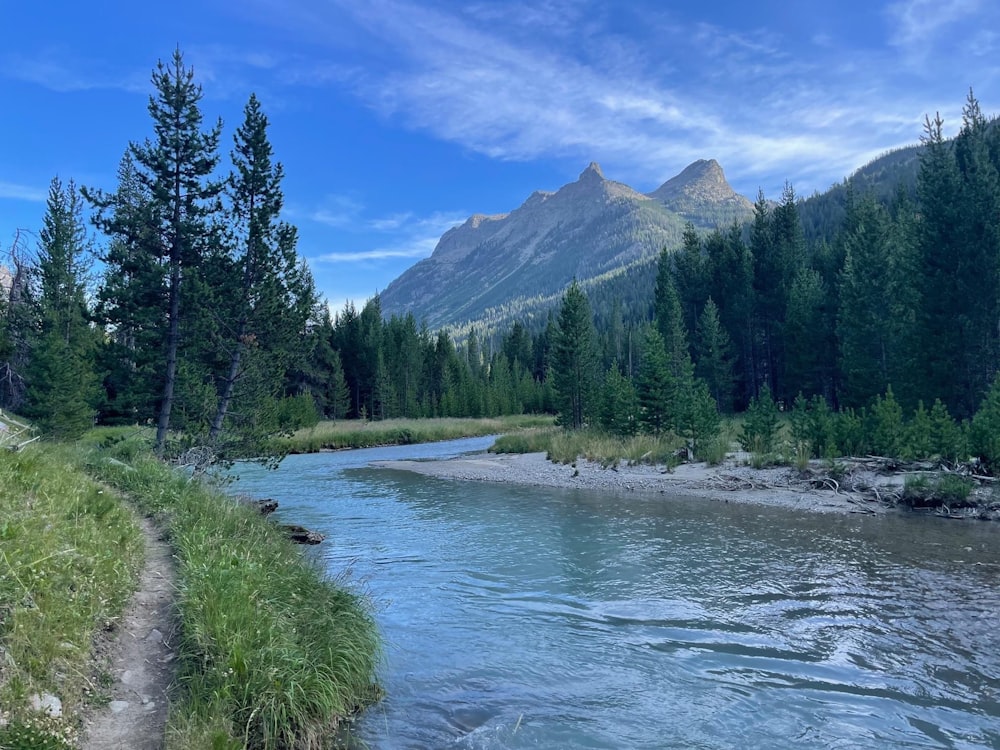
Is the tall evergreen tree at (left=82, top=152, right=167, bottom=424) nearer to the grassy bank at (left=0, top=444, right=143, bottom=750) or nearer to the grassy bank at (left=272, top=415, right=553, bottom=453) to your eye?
the grassy bank at (left=0, top=444, right=143, bottom=750)

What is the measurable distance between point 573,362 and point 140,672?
133 feet

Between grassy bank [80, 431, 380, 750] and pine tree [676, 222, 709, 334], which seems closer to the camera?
grassy bank [80, 431, 380, 750]

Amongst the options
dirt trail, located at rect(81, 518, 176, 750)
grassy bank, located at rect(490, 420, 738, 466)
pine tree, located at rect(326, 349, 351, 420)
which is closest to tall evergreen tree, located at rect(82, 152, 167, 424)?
dirt trail, located at rect(81, 518, 176, 750)

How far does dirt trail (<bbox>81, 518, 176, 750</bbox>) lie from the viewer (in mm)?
3955

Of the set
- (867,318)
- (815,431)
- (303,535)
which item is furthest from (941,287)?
(303,535)

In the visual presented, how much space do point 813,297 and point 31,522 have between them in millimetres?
49896

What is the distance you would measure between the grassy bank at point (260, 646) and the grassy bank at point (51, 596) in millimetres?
614

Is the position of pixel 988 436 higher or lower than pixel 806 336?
lower

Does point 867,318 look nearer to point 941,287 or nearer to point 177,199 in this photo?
point 941,287

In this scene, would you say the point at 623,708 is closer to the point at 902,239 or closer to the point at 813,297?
the point at 902,239

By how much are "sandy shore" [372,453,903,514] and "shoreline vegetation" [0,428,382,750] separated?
584 inches

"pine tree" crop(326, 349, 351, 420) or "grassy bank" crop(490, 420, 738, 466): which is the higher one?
"pine tree" crop(326, 349, 351, 420)

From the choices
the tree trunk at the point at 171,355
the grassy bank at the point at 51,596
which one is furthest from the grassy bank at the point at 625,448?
the grassy bank at the point at 51,596

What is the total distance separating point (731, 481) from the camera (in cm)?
2050
